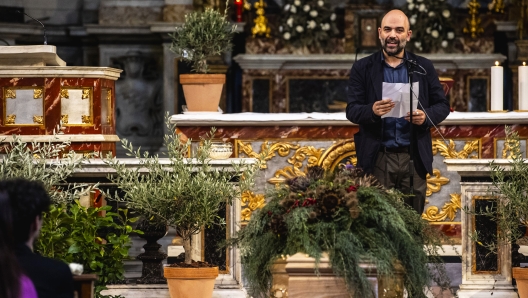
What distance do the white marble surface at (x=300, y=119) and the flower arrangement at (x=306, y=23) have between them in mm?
4687

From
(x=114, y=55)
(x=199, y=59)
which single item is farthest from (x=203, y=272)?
(x=114, y=55)

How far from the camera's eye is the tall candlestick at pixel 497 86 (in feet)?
29.0

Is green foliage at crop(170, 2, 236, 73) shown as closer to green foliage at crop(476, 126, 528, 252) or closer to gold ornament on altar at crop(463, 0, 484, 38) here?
green foliage at crop(476, 126, 528, 252)

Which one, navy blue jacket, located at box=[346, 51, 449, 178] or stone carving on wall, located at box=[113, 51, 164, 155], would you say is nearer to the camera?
navy blue jacket, located at box=[346, 51, 449, 178]

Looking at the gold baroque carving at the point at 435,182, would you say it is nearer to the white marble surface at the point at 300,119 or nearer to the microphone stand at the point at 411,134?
the white marble surface at the point at 300,119

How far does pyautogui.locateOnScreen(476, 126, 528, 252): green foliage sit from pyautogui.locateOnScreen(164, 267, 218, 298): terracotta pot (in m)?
1.64

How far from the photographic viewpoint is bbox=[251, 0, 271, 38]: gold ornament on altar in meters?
13.6

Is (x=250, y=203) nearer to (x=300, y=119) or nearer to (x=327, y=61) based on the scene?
(x=300, y=119)

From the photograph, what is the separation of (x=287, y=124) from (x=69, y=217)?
8.40 feet

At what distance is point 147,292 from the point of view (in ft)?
23.7

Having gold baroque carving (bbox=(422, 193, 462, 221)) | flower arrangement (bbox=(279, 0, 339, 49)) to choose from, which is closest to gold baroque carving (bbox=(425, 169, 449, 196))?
gold baroque carving (bbox=(422, 193, 462, 221))

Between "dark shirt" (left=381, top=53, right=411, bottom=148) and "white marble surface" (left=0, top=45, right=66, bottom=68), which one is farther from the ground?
"white marble surface" (left=0, top=45, right=66, bottom=68)

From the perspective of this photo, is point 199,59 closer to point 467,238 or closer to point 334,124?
point 334,124

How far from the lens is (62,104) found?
860 centimetres
